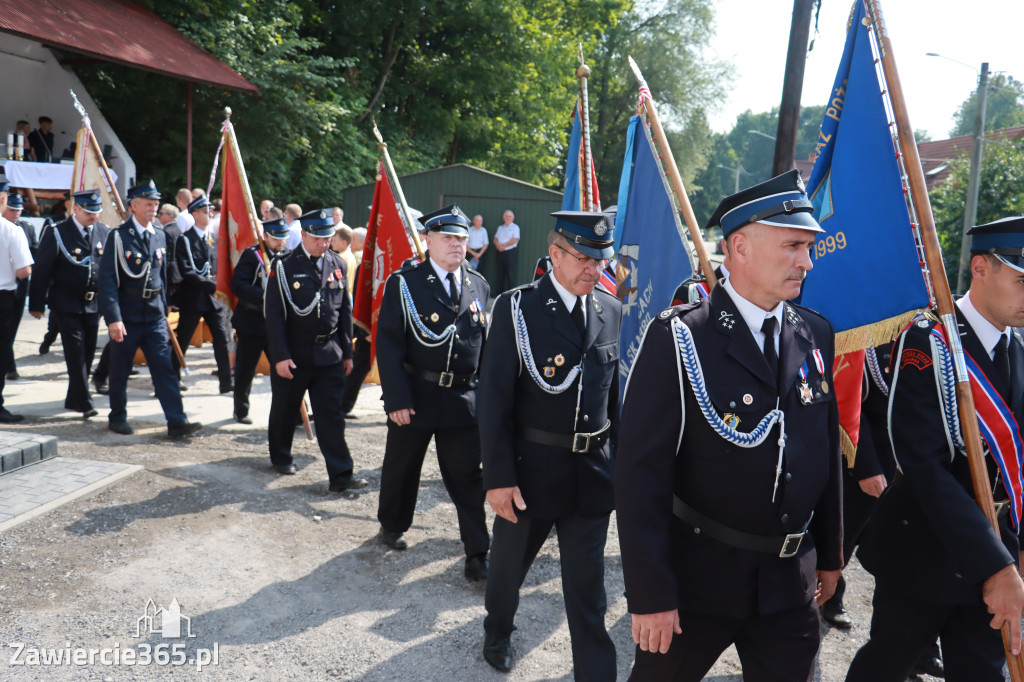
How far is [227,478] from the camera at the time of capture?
6.36 m

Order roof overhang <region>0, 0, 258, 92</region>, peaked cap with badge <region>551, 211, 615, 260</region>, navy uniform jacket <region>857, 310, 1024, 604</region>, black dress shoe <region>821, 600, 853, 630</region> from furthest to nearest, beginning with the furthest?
roof overhang <region>0, 0, 258, 92</region> → black dress shoe <region>821, 600, 853, 630</region> → peaked cap with badge <region>551, 211, 615, 260</region> → navy uniform jacket <region>857, 310, 1024, 604</region>

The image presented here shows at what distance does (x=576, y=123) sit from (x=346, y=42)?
2047 cm

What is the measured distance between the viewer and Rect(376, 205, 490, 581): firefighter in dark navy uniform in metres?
4.93

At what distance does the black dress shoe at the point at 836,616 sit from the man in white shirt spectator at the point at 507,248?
15264 mm

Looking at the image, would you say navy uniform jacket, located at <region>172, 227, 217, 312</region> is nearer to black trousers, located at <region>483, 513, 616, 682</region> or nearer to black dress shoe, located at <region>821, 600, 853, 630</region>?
black trousers, located at <region>483, 513, 616, 682</region>

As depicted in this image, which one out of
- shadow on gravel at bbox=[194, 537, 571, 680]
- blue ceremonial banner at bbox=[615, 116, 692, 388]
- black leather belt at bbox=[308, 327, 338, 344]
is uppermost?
blue ceremonial banner at bbox=[615, 116, 692, 388]

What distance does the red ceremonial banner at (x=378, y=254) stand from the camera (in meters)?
6.71

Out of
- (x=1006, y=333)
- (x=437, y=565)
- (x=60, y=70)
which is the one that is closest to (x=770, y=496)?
(x=1006, y=333)

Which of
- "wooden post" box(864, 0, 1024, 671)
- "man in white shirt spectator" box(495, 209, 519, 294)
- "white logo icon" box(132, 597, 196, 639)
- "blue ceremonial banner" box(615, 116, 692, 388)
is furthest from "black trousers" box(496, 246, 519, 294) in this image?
"wooden post" box(864, 0, 1024, 671)

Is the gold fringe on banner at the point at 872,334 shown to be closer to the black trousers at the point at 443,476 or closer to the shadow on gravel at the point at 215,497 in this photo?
the black trousers at the point at 443,476

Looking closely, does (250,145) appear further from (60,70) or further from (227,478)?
(227,478)

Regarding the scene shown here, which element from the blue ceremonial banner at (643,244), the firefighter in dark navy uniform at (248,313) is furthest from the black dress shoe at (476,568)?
the firefighter in dark navy uniform at (248,313)

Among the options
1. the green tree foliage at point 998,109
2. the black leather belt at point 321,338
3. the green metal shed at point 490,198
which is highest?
the green tree foliage at point 998,109

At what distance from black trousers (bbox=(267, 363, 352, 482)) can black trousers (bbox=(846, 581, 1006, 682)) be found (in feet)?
13.7
